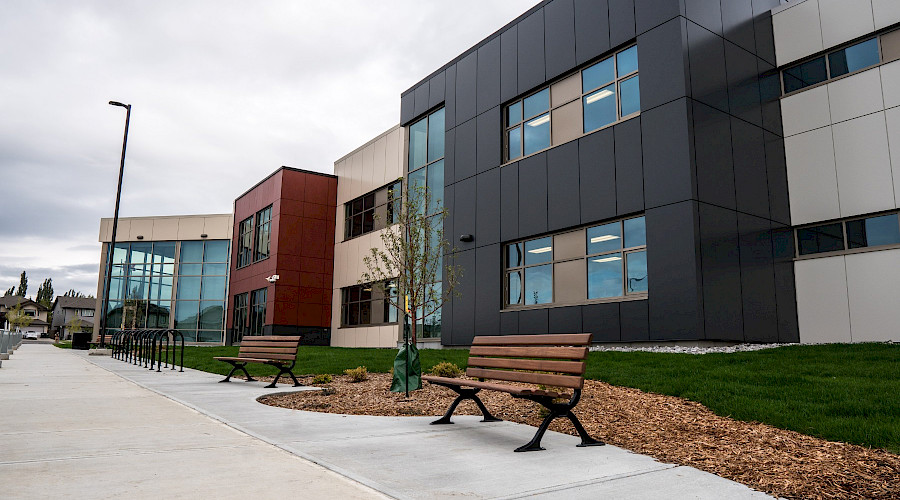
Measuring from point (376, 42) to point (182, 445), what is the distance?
22956mm

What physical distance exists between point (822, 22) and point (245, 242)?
3308 cm

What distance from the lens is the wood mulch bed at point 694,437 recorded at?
4340 mm

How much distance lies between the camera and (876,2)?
1506 cm

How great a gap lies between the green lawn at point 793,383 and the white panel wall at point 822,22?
8063 mm

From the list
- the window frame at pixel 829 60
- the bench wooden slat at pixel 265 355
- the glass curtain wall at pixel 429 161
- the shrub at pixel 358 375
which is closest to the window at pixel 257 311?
the glass curtain wall at pixel 429 161

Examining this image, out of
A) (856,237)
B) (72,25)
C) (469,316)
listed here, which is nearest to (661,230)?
(856,237)

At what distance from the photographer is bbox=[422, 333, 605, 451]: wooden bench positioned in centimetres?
549

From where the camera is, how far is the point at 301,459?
4816 mm

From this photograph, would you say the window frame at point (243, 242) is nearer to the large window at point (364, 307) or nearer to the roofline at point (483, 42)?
the large window at point (364, 307)

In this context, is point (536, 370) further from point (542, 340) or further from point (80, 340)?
point (80, 340)

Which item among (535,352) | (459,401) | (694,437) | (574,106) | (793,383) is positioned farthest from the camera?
(574,106)

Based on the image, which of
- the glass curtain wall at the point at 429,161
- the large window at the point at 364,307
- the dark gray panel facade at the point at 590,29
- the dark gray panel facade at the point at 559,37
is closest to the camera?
the dark gray panel facade at the point at 590,29

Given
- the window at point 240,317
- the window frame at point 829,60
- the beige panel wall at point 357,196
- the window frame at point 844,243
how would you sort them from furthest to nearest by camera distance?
the window at point 240,317
the beige panel wall at point 357,196
the window frame at point 829,60
the window frame at point 844,243

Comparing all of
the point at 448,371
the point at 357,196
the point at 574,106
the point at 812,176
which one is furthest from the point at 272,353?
the point at 357,196
